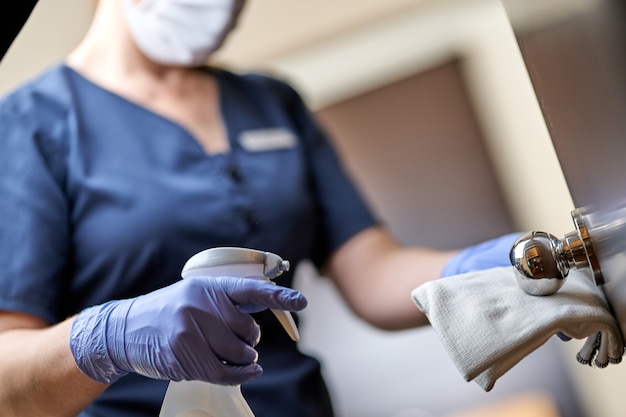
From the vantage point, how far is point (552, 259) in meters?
0.57

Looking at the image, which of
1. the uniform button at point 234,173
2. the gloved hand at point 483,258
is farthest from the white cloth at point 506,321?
the uniform button at point 234,173

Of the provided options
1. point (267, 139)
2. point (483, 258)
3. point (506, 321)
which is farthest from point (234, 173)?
point (506, 321)

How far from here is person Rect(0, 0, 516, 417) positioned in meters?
0.56

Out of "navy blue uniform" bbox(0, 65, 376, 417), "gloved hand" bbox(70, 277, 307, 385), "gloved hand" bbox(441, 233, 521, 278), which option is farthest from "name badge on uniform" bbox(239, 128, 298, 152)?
"gloved hand" bbox(70, 277, 307, 385)

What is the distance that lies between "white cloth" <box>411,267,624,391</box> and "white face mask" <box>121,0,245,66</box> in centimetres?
45

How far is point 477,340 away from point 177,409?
0.22m

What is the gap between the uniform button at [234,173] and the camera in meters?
0.87

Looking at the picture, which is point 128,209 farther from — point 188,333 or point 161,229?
point 188,333

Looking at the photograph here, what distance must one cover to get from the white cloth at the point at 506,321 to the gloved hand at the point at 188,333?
112 mm

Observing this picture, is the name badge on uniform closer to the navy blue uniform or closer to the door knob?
A: the navy blue uniform

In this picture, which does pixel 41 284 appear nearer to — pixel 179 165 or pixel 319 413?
pixel 179 165

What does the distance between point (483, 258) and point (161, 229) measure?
318mm

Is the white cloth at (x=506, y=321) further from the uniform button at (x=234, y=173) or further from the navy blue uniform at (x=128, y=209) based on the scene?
the uniform button at (x=234, y=173)

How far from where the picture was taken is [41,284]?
701 millimetres
